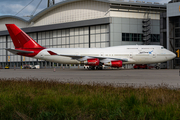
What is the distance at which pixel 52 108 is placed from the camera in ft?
20.1

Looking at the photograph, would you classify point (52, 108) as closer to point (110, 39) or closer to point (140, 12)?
point (110, 39)

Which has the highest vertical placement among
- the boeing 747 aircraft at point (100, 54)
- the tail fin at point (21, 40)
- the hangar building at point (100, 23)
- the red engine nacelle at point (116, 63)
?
the hangar building at point (100, 23)

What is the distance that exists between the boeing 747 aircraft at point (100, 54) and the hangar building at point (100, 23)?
17777mm

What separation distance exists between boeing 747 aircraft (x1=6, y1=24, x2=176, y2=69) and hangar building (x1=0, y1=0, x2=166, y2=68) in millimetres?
17777

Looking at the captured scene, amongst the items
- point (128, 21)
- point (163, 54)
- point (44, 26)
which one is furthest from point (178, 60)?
point (44, 26)

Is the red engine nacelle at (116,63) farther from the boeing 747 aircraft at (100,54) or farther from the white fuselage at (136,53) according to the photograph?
the white fuselage at (136,53)

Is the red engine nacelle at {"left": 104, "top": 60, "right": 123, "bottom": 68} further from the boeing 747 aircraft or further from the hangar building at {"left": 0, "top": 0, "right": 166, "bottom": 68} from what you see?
the hangar building at {"left": 0, "top": 0, "right": 166, "bottom": 68}

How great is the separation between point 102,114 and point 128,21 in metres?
52.1

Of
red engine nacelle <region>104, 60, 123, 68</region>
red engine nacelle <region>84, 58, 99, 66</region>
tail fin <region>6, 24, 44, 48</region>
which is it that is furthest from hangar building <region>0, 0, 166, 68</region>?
tail fin <region>6, 24, 44, 48</region>

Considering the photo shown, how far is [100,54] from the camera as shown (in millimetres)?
37188

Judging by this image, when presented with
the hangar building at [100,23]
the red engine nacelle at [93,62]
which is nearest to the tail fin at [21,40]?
the red engine nacelle at [93,62]

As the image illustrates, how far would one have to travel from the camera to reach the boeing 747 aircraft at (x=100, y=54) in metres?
34.8

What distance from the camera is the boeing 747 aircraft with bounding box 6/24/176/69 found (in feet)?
114

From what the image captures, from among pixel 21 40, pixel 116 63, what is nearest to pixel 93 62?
pixel 116 63
